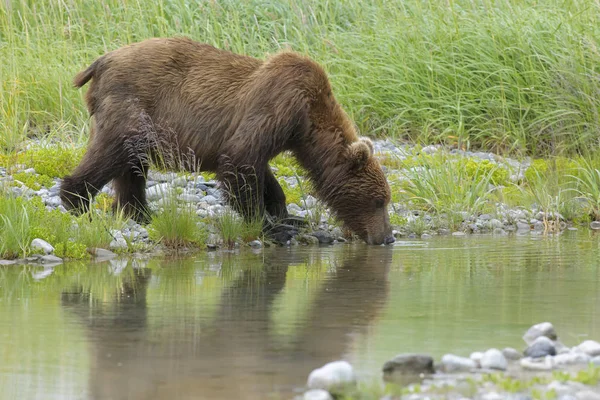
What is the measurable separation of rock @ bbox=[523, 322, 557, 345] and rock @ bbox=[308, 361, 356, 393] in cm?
119

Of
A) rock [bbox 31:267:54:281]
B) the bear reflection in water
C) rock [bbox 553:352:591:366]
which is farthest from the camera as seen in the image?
rock [bbox 31:267:54:281]

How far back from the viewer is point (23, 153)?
11344 mm

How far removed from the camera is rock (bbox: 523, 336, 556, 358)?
4.51m

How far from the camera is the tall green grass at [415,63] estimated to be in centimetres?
1269

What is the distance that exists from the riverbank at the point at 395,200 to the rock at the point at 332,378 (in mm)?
4589

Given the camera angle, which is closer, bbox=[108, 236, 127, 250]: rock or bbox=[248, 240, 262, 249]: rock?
bbox=[108, 236, 127, 250]: rock

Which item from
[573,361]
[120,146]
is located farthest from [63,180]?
[573,361]

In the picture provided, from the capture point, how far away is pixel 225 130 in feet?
31.8

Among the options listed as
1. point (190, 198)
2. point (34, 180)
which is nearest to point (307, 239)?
point (190, 198)

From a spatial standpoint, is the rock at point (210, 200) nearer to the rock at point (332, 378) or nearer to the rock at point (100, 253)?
the rock at point (100, 253)

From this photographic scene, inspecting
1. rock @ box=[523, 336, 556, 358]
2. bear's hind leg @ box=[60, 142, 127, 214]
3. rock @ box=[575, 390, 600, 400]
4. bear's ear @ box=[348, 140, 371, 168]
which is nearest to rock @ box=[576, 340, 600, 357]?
rock @ box=[523, 336, 556, 358]

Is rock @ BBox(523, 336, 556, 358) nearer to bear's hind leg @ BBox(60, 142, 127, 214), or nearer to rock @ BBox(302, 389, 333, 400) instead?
rock @ BBox(302, 389, 333, 400)

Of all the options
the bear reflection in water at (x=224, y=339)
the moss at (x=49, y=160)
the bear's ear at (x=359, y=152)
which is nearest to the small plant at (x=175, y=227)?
the bear reflection in water at (x=224, y=339)

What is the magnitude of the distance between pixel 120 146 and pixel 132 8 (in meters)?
5.96
